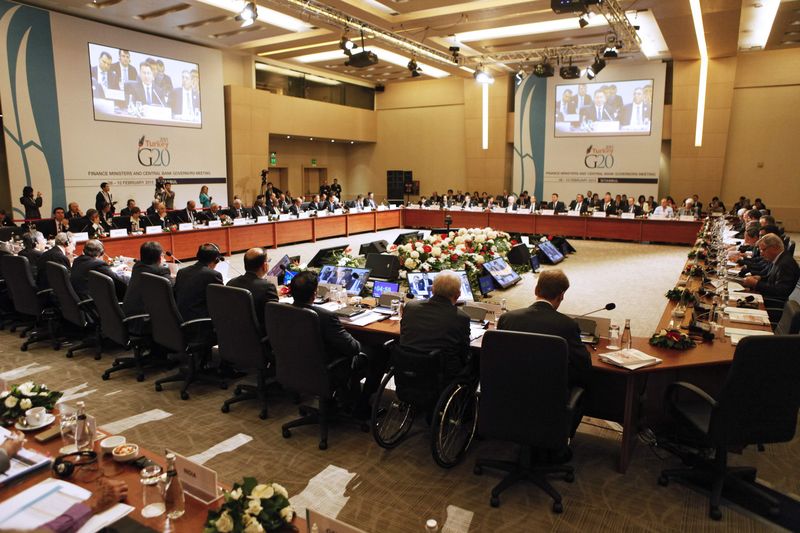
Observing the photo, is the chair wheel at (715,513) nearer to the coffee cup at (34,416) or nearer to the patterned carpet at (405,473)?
the patterned carpet at (405,473)

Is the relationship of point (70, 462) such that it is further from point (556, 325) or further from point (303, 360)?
point (556, 325)

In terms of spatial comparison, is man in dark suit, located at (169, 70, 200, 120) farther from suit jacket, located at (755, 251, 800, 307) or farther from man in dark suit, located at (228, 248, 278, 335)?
suit jacket, located at (755, 251, 800, 307)

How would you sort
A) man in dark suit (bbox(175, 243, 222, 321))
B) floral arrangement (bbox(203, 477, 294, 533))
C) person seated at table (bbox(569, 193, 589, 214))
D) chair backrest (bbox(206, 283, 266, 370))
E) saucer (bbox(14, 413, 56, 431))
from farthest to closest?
person seated at table (bbox(569, 193, 589, 214)) → man in dark suit (bbox(175, 243, 222, 321)) → chair backrest (bbox(206, 283, 266, 370)) → saucer (bbox(14, 413, 56, 431)) → floral arrangement (bbox(203, 477, 294, 533))

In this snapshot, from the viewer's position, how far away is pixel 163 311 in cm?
424

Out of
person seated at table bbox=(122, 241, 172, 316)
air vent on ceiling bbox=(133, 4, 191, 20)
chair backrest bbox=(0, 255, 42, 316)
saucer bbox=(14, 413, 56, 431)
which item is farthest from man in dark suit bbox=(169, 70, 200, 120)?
saucer bbox=(14, 413, 56, 431)

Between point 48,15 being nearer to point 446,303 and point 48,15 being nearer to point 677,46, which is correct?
point 446,303

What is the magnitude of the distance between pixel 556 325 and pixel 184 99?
1334cm

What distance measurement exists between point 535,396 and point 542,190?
15788 millimetres

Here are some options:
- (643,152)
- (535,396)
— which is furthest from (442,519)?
(643,152)

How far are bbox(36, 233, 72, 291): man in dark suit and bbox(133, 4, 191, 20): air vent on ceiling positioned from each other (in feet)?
22.6

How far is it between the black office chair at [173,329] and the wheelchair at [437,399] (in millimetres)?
1771

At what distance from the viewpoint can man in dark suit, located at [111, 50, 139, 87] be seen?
12195 mm

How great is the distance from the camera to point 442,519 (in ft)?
9.05

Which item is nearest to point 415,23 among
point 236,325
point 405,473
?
point 236,325
